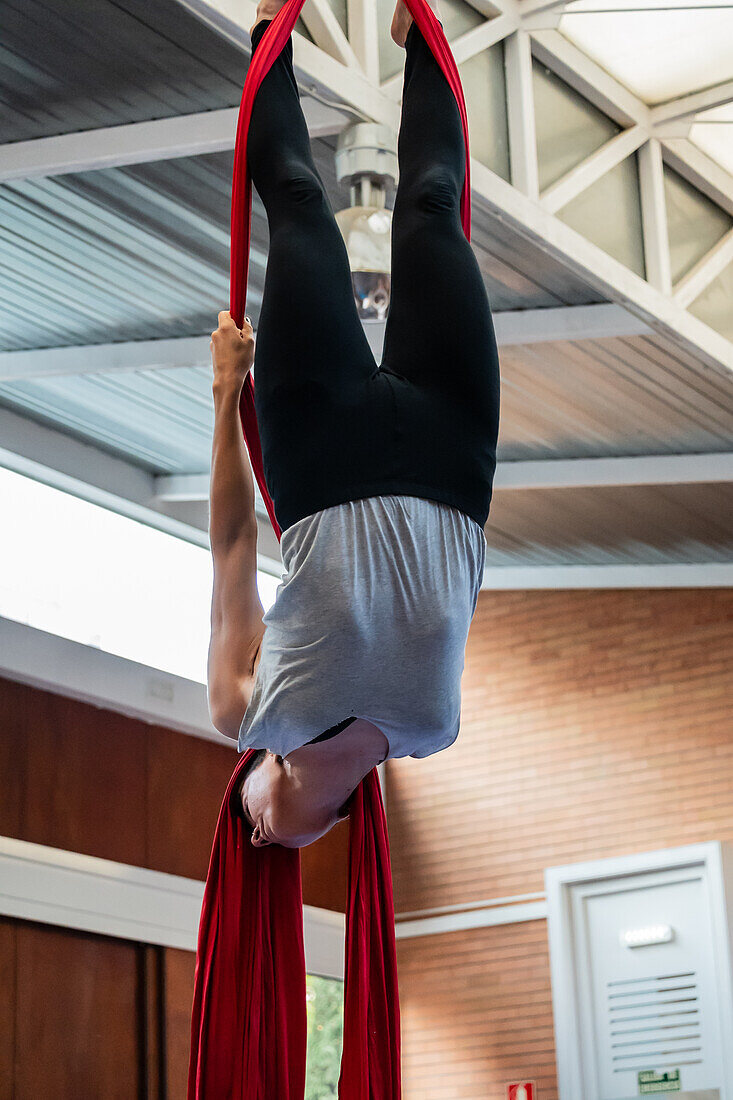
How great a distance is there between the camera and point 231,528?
7.70 feet

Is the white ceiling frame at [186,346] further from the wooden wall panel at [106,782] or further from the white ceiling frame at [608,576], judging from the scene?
the white ceiling frame at [608,576]

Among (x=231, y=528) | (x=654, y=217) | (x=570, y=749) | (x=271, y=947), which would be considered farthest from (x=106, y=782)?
(x=231, y=528)

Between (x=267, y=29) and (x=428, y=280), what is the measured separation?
0.59m

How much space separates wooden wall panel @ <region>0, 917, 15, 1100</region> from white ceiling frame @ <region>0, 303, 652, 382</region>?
2.44 meters

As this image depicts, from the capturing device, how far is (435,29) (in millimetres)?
2354

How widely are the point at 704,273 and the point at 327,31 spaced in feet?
6.66

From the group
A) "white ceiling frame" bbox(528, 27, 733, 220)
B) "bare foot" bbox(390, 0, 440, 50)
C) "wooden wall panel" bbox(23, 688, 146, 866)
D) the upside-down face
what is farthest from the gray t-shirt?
"wooden wall panel" bbox(23, 688, 146, 866)

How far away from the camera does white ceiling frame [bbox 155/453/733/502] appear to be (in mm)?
6719

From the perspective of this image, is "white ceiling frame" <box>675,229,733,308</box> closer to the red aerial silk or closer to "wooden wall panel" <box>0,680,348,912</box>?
the red aerial silk

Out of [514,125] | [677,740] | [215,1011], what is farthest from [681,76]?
[215,1011]

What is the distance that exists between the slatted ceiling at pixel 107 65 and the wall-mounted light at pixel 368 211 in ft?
1.44

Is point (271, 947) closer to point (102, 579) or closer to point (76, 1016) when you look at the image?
point (76, 1016)

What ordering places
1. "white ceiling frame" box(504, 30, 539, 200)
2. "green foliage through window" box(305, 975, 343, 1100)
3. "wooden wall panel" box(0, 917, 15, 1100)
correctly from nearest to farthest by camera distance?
"white ceiling frame" box(504, 30, 539, 200)
"wooden wall panel" box(0, 917, 15, 1100)
"green foliage through window" box(305, 975, 343, 1100)

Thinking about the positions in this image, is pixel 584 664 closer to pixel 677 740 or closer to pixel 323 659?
pixel 677 740
